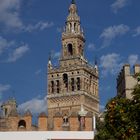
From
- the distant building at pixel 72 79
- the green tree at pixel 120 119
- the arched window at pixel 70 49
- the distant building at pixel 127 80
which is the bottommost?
the green tree at pixel 120 119

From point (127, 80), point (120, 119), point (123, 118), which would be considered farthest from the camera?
point (127, 80)

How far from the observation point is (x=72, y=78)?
3922 inches

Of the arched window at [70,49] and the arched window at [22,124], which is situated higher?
the arched window at [70,49]

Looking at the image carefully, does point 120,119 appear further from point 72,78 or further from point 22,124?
point 72,78

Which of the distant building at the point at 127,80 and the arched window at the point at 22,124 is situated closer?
the arched window at the point at 22,124

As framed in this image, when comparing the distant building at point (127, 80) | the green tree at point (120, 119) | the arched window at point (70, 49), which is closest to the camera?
the green tree at point (120, 119)

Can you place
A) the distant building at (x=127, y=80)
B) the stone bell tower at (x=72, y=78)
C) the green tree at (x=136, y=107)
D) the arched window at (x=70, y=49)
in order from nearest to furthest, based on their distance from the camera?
the green tree at (x=136, y=107) → the distant building at (x=127, y=80) → the stone bell tower at (x=72, y=78) → the arched window at (x=70, y=49)

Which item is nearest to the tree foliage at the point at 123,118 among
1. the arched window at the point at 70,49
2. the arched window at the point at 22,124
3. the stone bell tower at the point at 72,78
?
the arched window at the point at 22,124

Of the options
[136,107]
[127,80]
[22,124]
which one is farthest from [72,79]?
[136,107]

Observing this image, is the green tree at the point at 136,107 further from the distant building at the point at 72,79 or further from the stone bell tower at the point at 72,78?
the stone bell tower at the point at 72,78

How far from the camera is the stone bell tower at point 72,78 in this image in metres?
98.4

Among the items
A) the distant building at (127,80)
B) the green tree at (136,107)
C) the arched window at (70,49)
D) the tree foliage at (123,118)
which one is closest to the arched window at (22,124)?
the distant building at (127,80)

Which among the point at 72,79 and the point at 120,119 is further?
the point at 72,79

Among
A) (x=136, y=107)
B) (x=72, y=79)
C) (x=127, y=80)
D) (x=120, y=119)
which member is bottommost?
(x=120, y=119)
